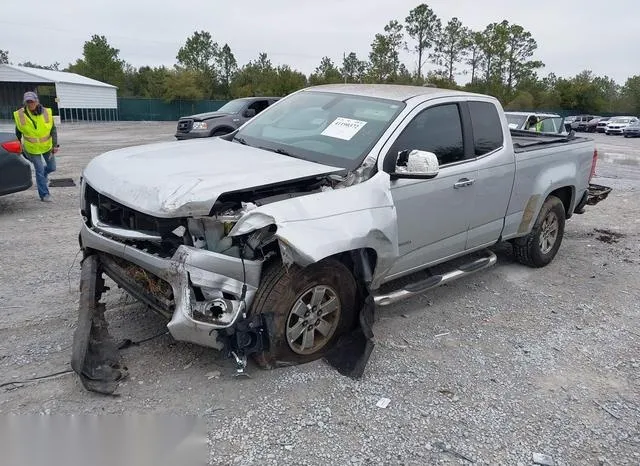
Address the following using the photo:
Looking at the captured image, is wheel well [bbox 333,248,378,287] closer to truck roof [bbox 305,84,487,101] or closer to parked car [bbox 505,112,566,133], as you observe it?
truck roof [bbox 305,84,487,101]

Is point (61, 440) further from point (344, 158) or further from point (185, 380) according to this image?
point (344, 158)

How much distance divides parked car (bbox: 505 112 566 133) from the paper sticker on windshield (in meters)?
9.21

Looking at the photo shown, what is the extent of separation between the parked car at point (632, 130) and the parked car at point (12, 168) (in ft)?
130

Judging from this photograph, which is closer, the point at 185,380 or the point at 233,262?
the point at 233,262

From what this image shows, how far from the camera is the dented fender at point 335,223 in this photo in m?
2.99

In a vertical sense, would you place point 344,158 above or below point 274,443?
above

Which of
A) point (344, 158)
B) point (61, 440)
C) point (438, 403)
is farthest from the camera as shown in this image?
point (344, 158)

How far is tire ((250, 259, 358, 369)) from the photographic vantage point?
321 centimetres

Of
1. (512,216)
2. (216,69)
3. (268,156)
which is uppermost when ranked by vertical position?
(216,69)

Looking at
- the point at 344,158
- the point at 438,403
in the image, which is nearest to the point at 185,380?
the point at 438,403

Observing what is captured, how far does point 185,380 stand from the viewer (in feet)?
11.0

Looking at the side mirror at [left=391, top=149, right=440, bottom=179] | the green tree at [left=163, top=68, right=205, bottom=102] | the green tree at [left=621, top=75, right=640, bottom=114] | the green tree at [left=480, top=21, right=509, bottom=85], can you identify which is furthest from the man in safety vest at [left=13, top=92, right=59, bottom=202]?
the green tree at [left=621, top=75, right=640, bottom=114]

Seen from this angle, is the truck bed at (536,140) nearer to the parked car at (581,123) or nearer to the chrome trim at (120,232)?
the chrome trim at (120,232)

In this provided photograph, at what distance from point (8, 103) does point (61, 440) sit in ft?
126
